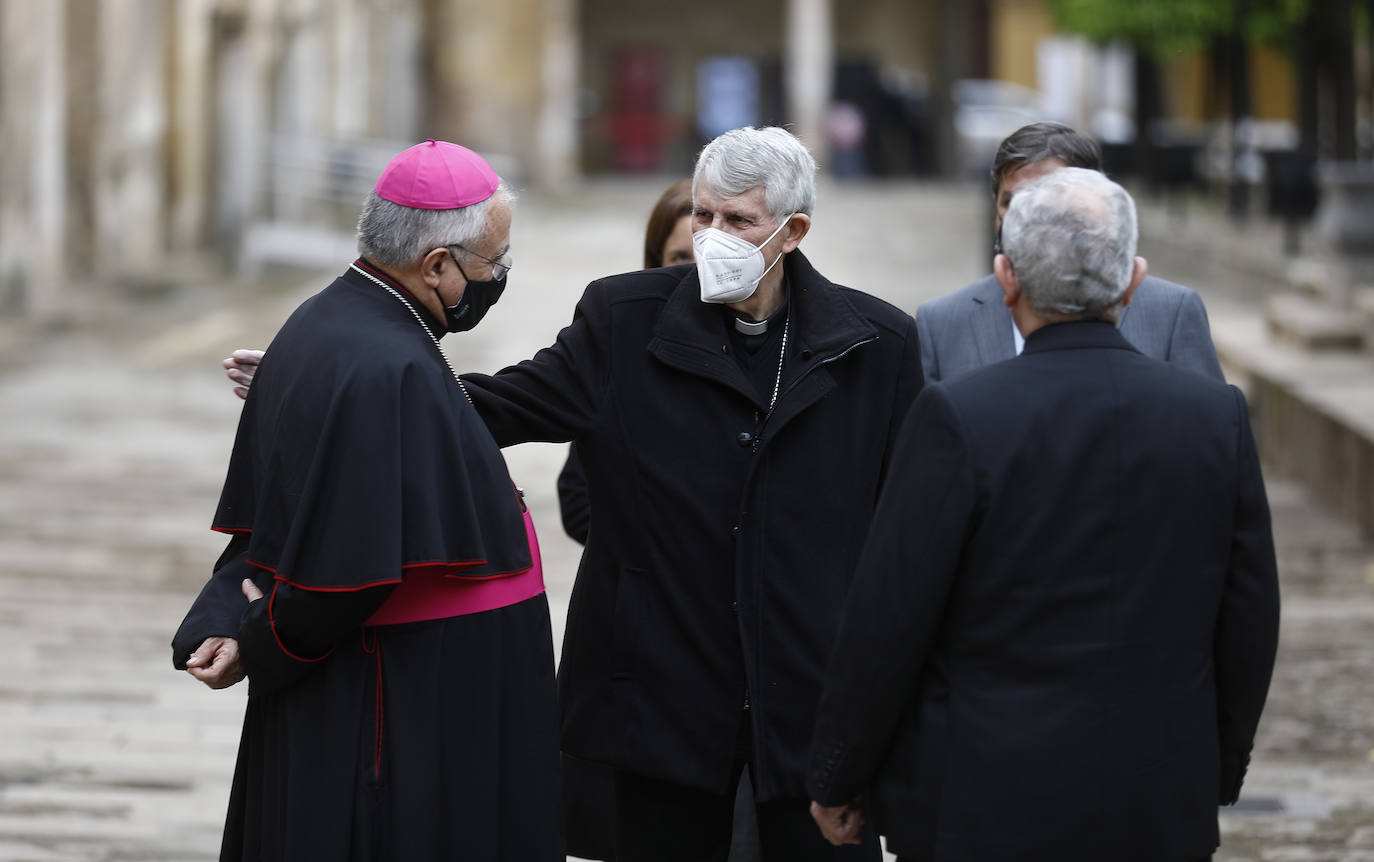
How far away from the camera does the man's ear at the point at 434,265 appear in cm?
337

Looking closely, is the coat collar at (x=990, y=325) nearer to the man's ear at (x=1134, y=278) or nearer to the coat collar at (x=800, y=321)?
the coat collar at (x=800, y=321)

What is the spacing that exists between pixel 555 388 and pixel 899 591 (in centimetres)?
98

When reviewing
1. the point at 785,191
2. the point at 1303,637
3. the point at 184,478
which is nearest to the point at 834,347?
the point at 785,191

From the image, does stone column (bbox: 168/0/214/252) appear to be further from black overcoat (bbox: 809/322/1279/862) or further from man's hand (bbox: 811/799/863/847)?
black overcoat (bbox: 809/322/1279/862)

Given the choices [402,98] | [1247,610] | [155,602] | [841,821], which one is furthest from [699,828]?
[402,98]

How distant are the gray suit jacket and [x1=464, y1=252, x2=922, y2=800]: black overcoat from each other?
533 mm

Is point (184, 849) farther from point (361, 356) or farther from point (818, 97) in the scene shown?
point (818, 97)

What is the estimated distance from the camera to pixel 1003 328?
4.21 meters

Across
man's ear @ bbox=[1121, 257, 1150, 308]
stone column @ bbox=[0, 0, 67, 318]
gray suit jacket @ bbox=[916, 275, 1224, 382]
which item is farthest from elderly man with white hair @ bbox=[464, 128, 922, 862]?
stone column @ bbox=[0, 0, 67, 318]

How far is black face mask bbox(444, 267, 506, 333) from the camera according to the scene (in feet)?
11.2

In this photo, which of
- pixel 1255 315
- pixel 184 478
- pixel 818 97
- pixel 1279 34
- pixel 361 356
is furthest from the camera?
pixel 818 97

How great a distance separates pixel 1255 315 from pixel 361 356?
1408 centimetres

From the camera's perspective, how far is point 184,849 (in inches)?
206

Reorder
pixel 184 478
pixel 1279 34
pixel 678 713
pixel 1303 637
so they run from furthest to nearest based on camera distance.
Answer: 1. pixel 1279 34
2. pixel 184 478
3. pixel 1303 637
4. pixel 678 713
